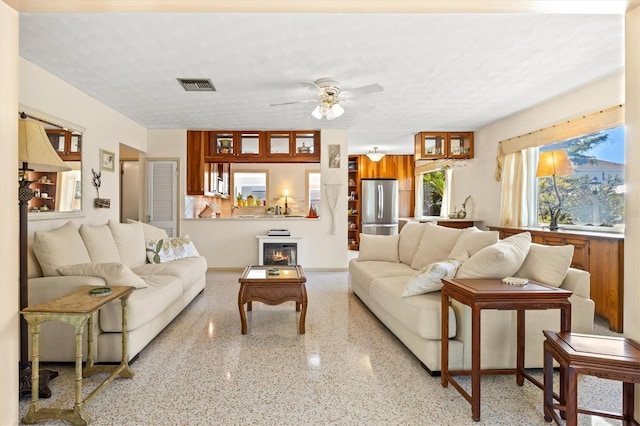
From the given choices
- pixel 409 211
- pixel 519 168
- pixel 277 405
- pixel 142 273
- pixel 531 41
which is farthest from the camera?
pixel 409 211

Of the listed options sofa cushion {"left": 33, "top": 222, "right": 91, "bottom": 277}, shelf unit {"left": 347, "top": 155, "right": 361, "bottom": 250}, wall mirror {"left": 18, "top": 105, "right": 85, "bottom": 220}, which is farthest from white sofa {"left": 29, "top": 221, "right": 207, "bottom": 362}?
shelf unit {"left": 347, "top": 155, "right": 361, "bottom": 250}

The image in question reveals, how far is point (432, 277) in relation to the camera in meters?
2.64

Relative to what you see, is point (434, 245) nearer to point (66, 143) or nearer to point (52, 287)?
point (52, 287)

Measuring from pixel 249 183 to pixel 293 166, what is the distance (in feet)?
3.81

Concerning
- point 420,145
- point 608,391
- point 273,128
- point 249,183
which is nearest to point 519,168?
point 420,145

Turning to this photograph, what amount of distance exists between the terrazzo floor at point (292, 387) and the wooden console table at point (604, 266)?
1.35 m

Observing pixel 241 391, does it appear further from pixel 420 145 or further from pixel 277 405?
pixel 420 145

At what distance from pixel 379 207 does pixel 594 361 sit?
24.4 feet

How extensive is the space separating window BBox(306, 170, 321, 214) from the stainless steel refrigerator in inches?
46.2

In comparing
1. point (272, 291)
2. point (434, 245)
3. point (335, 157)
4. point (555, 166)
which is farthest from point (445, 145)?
point (272, 291)

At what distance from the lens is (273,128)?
6207 millimetres

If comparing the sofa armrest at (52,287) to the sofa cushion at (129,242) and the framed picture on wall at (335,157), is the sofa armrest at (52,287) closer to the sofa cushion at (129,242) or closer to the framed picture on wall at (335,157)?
the sofa cushion at (129,242)

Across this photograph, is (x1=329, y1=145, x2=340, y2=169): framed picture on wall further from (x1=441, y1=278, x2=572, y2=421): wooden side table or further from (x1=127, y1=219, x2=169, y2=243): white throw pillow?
(x1=441, y1=278, x2=572, y2=421): wooden side table

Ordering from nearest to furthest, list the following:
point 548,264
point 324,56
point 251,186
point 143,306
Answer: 1. point 548,264
2. point 143,306
3. point 324,56
4. point 251,186
